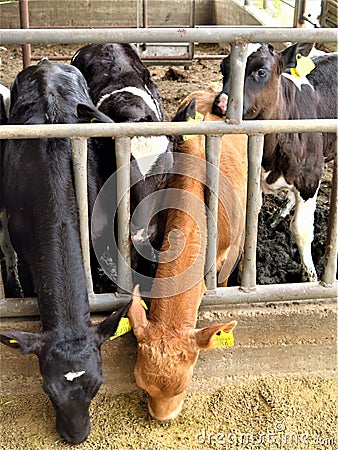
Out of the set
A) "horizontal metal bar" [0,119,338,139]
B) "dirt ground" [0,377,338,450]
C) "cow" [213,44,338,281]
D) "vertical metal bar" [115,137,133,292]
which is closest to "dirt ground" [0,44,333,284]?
"cow" [213,44,338,281]

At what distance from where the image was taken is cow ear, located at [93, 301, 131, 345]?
10.5ft

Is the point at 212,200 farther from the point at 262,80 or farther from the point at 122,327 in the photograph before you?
the point at 262,80

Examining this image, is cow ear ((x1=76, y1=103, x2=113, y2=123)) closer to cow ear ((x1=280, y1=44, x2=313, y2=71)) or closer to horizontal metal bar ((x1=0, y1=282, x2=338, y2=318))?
horizontal metal bar ((x1=0, y1=282, x2=338, y2=318))

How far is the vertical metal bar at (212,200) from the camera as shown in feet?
10.8

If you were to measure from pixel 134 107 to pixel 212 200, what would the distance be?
154 centimetres

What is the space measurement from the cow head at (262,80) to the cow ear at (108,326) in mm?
1640

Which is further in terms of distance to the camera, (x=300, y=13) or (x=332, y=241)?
(x=300, y=13)

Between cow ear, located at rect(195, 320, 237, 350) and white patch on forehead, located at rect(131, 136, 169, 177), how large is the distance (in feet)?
4.59

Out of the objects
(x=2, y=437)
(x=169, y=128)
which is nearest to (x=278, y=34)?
(x=169, y=128)

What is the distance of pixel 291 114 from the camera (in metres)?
4.70

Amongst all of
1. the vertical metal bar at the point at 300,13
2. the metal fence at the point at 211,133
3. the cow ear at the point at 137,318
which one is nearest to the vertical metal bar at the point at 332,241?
the metal fence at the point at 211,133

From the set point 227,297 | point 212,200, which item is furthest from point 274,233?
point 212,200

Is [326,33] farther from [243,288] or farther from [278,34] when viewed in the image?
[243,288]

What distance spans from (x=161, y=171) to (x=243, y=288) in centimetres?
107
